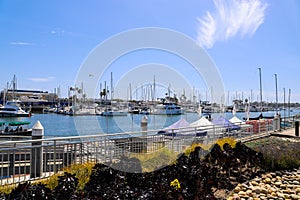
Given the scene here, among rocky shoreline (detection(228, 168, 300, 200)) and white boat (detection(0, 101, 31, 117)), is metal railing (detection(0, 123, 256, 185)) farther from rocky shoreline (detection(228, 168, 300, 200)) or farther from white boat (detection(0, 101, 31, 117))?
white boat (detection(0, 101, 31, 117))

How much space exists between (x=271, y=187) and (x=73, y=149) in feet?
17.8

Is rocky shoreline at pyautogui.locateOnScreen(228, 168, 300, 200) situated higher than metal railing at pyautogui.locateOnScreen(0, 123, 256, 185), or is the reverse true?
metal railing at pyautogui.locateOnScreen(0, 123, 256, 185)

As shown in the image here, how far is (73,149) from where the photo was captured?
6.84 m

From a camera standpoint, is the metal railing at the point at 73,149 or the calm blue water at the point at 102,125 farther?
the calm blue water at the point at 102,125

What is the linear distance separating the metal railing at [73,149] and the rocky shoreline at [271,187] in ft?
10.8

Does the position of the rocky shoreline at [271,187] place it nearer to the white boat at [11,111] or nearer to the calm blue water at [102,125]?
the calm blue water at [102,125]

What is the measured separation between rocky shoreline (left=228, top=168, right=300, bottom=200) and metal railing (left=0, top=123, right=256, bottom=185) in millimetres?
3278

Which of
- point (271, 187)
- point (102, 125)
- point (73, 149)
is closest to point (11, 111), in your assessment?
point (102, 125)

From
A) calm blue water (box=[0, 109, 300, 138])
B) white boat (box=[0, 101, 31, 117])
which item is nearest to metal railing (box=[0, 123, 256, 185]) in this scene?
calm blue water (box=[0, 109, 300, 138])

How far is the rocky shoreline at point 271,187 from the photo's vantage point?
5.07 metres

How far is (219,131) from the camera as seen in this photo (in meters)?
12.6

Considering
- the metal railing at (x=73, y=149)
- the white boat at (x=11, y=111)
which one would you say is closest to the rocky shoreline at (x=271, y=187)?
the metal railing at (x=73, y=149)

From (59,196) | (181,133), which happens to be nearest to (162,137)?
(181,133)

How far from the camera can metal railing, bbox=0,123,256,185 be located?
5.94 metres
